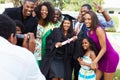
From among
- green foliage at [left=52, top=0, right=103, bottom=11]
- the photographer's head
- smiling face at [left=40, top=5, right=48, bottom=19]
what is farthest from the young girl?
green foliage at [left=52, top=0, right=103, bottom=11]

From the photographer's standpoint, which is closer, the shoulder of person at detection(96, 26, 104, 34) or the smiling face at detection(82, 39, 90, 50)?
the shoulder of person at detection(96, 26, 104, 34)

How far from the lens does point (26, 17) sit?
5.48m

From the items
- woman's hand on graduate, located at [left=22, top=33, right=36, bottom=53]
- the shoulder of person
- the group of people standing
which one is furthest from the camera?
the group of people standing

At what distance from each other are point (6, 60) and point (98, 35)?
145 inches

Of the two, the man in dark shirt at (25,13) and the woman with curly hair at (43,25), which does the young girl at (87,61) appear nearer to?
the woman with curly hair at (43,25)

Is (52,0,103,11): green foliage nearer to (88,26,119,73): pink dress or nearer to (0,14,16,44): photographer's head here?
(88,26,119,73): pink dress

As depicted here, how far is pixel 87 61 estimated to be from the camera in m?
6.11

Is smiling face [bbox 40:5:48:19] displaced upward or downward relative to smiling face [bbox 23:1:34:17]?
downward

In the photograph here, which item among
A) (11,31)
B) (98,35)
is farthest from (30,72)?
(98,35)

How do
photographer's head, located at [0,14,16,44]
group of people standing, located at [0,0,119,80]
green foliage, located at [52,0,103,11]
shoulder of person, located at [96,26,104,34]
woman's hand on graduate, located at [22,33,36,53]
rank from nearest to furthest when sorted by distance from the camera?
photographer's head, located at [0,14,16,44]
woman's hand on graduate, located at [22,33,36,53]
shoulder of person, located at [96,26,104,34]
group of people standing, located at [0,0,119,80]
green foliage, located at [52,0,103,11]

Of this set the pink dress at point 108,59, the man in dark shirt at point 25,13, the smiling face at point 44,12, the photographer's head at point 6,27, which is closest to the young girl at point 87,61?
the pink dress at point 108,59

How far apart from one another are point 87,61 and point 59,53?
517 millimetres

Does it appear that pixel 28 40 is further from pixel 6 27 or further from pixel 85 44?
pixel 85 44

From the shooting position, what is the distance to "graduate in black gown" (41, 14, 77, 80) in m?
6.00
